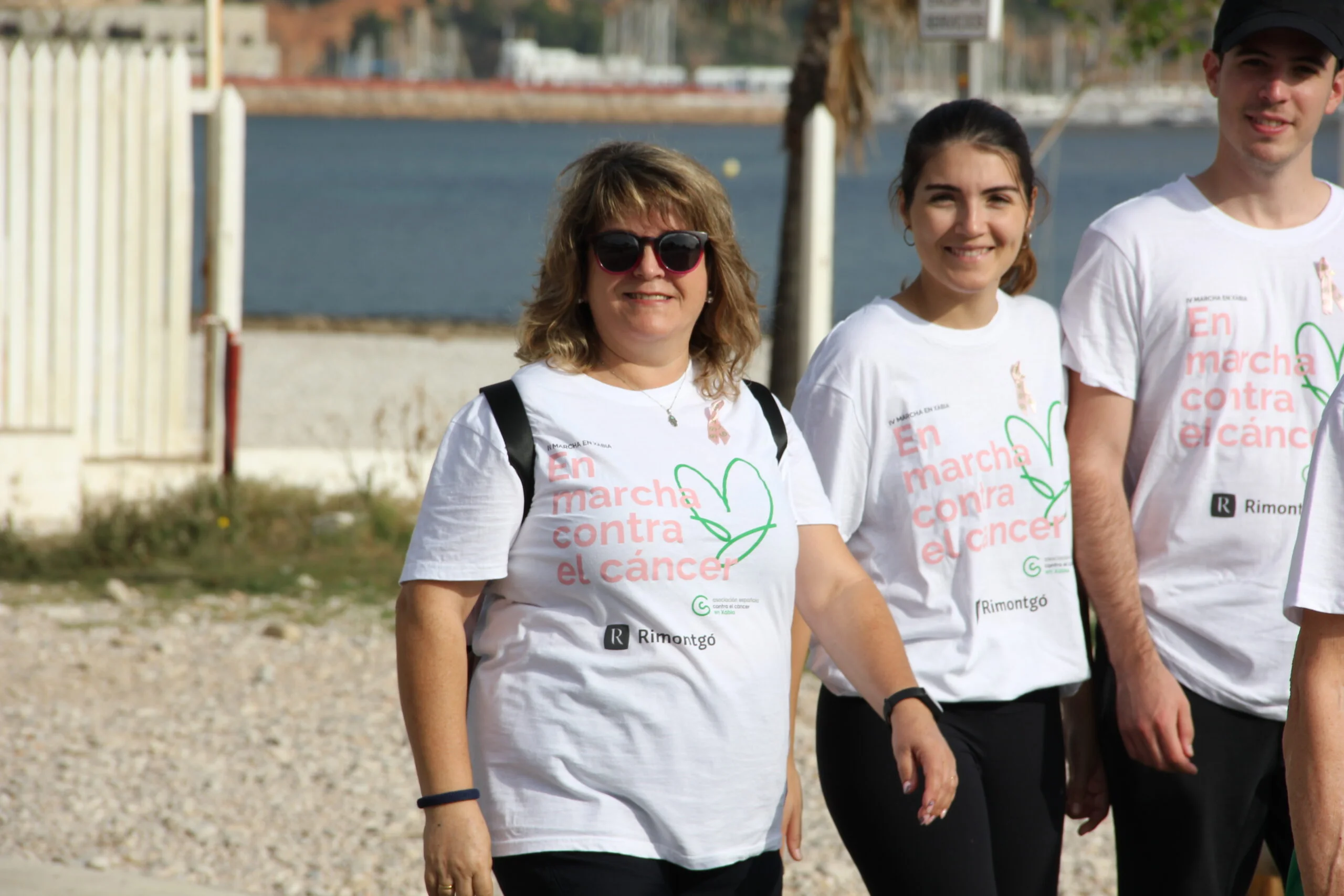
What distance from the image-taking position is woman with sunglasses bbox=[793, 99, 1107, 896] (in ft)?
9.36

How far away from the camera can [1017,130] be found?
3.00m

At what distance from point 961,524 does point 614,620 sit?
0.76 meters

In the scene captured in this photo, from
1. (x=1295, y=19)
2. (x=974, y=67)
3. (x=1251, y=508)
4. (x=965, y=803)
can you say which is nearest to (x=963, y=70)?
(x=974, y=67)

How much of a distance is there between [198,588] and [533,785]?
524 cm

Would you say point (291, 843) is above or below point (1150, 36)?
below

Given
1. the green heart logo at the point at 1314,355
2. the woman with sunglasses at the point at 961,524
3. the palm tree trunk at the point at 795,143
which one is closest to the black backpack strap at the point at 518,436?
the woman with sunglasses at the point at 961,524

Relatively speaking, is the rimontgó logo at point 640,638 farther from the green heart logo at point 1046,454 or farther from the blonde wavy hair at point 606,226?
the green heart logo at point 1046,454

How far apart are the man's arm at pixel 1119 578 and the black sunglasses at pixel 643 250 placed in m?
0.91

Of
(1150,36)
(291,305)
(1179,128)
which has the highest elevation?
(1179,128)

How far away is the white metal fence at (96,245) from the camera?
8.13 m

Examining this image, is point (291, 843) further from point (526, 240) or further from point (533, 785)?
point (526, 240)

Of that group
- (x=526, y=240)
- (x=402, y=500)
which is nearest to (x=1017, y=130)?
(x=402, y=500)

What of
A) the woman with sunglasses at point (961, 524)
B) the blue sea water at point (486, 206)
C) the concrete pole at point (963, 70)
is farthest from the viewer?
the blue sea water at point (486, 206)

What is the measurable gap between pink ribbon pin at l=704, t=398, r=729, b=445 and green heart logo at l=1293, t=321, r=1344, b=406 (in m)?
1.12
